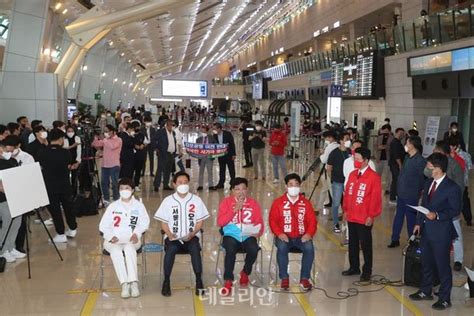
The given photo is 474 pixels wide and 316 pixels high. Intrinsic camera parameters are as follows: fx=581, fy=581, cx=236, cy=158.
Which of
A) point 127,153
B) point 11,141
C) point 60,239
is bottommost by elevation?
point 60,239

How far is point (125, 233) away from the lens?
261 inches

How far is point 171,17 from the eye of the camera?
34125 mm

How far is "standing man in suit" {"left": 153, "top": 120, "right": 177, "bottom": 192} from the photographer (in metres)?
13.8

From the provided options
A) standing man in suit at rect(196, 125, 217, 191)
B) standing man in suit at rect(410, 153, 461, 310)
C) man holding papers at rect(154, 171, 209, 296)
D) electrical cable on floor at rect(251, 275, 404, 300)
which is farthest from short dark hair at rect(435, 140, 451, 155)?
standing man in suit at rect(196, 125, 217, 191)

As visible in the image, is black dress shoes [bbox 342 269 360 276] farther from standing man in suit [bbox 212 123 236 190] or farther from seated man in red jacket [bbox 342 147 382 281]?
standing man in suit [bbox 212 123 236 190]

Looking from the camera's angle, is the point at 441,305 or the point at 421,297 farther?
the point at 421,297

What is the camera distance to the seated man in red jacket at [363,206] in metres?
6.94

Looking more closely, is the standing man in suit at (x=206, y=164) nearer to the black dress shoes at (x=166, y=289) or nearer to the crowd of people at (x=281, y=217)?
the crowd of people at (x=281, y=217)

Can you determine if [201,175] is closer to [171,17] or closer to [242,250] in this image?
[242,250]

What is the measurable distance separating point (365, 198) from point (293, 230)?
0.97m

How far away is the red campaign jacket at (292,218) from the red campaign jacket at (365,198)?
588mm

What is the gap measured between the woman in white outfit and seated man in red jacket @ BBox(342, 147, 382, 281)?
2481 mm

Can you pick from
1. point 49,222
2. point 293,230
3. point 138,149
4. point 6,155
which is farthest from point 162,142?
point 293,230

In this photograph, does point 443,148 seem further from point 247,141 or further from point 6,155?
point 247,141
